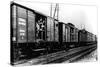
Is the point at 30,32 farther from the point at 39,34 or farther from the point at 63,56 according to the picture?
the point at 63,56

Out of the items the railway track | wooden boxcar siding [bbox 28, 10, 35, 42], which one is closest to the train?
wooden boxcar siding [bbox 28, 10, 35, 42]

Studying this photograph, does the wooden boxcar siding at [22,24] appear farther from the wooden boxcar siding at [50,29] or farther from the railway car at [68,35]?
the railway car at [68,35]

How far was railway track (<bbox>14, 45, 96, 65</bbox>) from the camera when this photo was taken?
465cm

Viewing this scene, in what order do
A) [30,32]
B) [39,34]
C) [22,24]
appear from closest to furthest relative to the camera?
[22,24] < [30,32] < [39,34]

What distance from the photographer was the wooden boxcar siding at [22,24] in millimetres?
4207

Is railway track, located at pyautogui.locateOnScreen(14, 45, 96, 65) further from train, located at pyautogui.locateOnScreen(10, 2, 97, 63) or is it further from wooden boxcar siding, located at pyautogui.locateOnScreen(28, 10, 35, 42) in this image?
wooden boxcar siding, located at pyautogui.locateOnScreen(28, 10, 35, 42)

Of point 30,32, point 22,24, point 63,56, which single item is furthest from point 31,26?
point 63,56

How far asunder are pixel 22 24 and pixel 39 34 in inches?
21.0

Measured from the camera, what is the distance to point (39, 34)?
4.63 m

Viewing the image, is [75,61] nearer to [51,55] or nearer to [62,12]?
[51,55]

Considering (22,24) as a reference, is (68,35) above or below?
below

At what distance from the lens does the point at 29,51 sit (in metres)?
4.43
